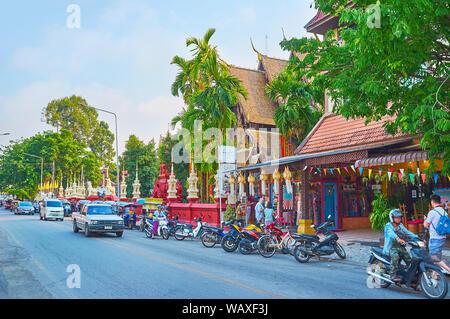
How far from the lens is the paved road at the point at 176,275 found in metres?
7.66

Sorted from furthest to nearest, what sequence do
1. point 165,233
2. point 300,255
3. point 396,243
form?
point 165,233 < point 300,255 < point 396,243

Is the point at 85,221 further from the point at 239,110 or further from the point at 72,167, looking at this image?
the point at 72,167

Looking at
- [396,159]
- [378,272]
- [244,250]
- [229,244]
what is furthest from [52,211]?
[378,272]

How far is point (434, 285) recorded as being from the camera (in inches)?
293

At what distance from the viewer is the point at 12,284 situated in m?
8.66

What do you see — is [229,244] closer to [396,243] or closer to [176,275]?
[176,275]

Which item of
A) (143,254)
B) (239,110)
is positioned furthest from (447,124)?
(239,110)

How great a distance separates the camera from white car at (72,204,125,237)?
19.1 m

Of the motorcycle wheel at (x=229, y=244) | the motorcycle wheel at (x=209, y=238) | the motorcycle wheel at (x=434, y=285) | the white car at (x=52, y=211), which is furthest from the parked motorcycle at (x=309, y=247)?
the white car at (x=52, y=211)

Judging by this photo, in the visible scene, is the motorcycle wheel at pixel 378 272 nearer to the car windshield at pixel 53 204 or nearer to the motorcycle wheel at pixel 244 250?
the motorcycle wheel at pixel 244 250

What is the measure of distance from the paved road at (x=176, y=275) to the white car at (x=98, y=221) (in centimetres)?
450

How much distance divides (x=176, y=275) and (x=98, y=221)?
10870 millimetres

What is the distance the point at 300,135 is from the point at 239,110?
27.7 feet

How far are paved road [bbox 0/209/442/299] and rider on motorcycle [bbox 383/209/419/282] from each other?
565 mm
